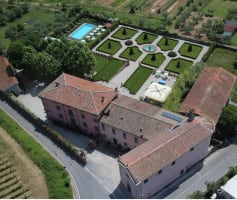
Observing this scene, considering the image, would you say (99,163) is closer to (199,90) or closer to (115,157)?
(115,157)

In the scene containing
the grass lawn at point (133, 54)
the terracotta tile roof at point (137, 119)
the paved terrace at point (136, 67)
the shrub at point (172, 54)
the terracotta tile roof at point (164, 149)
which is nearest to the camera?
the terracotta tile roof at point (164, 149)

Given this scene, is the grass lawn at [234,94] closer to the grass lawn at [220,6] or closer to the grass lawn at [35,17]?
the grass lawn at [220,6]

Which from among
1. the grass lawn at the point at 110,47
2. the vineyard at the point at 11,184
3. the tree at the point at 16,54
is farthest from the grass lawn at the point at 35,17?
the vineyard at the point at 11,184

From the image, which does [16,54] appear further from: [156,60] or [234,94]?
[234,94]

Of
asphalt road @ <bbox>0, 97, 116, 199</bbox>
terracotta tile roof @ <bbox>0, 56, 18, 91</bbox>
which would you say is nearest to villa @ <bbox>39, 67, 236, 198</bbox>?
asphalt road @ <bbox>0, 97, 116, 199</bbox>

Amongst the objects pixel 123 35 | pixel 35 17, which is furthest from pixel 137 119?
pixel 35 17
